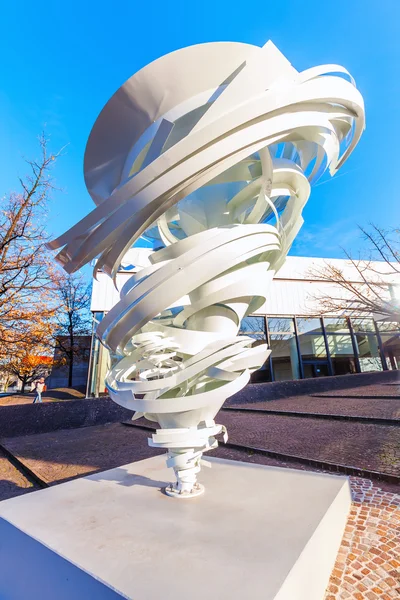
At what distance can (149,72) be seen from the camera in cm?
306

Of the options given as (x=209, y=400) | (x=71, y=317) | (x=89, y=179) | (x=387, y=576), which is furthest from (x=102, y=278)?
(x=387, y=576)

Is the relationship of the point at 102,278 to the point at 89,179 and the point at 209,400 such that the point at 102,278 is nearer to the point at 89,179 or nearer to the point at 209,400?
the point at 89,179

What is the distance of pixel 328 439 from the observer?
254 inches

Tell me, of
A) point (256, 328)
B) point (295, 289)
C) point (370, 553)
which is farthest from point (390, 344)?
point (370, 553)

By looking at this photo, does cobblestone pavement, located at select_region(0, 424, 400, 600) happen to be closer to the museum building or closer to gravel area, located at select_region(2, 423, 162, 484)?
gravel area, located at select_region(2, 423, 162, 484)

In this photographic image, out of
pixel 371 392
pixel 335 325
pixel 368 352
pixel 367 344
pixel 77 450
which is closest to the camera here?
pixel 77 450

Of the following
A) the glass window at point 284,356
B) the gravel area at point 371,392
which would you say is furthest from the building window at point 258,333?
the gravel area at point 371,392

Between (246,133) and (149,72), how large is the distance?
1246mm

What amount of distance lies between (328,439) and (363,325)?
20.5 metres

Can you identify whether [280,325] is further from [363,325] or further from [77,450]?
[77,450]

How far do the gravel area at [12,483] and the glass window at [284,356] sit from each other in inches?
669

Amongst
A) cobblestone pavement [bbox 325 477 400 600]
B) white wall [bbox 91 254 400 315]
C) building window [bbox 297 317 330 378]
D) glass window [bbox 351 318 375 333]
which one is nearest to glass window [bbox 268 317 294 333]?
white wall [bbox 91 254 400 315]

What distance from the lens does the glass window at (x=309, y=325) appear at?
22.1m

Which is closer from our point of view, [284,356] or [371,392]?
[371,392]
